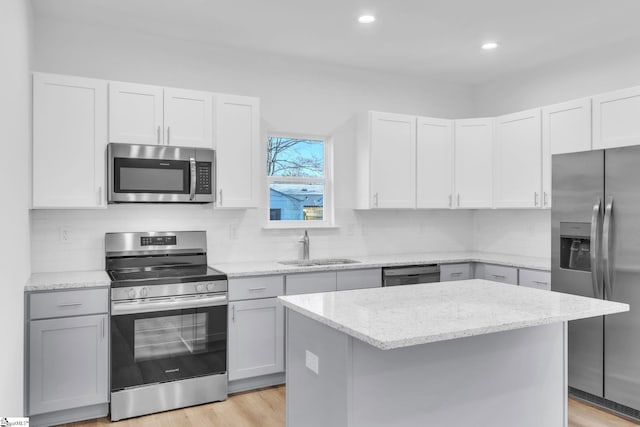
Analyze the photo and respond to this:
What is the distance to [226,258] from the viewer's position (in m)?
4.22

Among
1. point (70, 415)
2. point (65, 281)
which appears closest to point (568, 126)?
point (65, 281)

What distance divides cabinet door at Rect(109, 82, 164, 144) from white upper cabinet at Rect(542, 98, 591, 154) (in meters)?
3.23

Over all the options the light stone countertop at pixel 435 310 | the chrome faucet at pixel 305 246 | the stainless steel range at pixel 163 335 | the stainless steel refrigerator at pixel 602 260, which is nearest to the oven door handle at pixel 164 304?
the stainless steel range at pixel 163 335

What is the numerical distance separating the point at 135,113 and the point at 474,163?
125 inches

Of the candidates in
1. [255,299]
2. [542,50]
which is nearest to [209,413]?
[255,299]

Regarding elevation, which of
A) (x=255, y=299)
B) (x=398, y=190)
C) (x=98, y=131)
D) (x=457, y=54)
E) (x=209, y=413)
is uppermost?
(x=457, y=54)

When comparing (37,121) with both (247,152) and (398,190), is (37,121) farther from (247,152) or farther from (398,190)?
(398,190)

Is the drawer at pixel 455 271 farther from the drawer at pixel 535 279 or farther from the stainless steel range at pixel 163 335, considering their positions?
the stainless steel range at pixel 163 335

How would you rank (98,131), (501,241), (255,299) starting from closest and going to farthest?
(98,131) → (255,299) → (501,241)

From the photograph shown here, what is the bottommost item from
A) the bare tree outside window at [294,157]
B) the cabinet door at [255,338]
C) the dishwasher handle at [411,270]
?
A: the cabinet door at [255,338]

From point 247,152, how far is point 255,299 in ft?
3.87

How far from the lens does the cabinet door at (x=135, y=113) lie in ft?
11.4

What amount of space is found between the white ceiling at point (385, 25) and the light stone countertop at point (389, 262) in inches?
73.7

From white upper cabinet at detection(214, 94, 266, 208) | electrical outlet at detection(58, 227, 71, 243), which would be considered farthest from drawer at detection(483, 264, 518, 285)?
electrical outlet at detection(58, 227, 71, 243)
